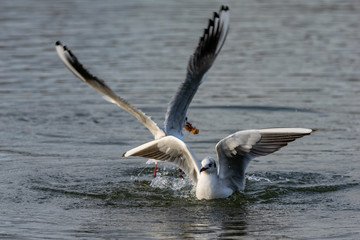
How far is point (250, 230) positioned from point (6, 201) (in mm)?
3153

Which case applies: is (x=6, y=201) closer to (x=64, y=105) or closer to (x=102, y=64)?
(x=64, y=105)

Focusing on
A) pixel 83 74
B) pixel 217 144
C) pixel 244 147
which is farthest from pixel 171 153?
pixel 83 74

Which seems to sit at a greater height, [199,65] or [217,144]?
[199,65]

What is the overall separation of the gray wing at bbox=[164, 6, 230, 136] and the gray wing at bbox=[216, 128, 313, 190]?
161 centimetres

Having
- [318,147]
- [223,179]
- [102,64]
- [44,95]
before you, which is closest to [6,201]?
[223,179]

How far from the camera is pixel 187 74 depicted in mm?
10820

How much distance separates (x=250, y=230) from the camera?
8.24 m

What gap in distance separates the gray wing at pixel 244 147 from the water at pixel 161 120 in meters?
0.31

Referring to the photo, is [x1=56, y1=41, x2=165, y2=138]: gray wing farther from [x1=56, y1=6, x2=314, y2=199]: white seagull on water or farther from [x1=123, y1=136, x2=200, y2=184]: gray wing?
[x1=123, y1=136, x2=200, y2=184]: gray wing

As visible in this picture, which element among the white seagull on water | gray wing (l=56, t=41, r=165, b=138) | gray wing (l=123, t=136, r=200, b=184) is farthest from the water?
gray wing (l=56, t=41, r=165, b=138)

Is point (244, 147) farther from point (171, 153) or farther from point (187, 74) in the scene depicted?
point (187, 74)

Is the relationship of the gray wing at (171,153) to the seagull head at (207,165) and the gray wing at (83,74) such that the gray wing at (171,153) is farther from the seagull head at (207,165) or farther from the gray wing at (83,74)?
the gray wing at (83,74)

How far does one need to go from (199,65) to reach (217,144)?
81.8 inches

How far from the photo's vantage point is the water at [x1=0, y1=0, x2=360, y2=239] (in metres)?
8.67
